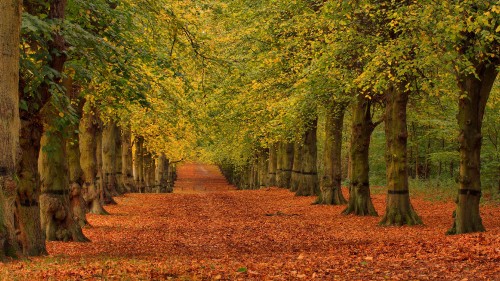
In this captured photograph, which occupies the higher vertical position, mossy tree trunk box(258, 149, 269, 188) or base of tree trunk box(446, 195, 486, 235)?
mossy tree trunk box(258, 149, 269, 188)

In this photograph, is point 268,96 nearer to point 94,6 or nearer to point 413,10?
point 413,10

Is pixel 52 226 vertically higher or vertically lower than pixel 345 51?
lower

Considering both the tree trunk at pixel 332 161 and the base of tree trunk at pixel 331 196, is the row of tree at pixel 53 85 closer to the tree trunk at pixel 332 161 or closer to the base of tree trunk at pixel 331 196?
the tree trunk at pixel 332 161

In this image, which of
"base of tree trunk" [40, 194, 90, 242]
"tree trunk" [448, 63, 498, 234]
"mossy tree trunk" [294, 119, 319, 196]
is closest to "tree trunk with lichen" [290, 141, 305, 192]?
"mossy tree trunk" [294, 119, 319, 196]

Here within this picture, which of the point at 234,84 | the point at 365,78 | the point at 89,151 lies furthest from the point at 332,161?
the point at 365,78

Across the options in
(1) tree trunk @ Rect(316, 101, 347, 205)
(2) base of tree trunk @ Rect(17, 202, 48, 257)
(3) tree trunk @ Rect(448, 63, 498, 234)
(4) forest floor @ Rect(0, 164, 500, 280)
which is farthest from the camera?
(1) tree trunk @ Rect(316, 101, 347, 205)

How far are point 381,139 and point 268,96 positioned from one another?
26.4 metres

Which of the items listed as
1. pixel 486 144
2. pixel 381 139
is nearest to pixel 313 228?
pixel 486 144

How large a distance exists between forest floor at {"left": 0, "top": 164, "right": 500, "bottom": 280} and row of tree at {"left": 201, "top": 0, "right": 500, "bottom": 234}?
6.79 ft

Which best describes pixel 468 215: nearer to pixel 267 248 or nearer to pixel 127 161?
pixel 267 248

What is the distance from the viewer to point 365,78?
1712cm

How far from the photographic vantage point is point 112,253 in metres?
15.4

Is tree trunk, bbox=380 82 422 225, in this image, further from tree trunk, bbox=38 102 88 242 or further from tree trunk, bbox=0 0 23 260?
tree trunk, bbox=0 0 23 260

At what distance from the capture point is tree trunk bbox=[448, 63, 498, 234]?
17.2 m
